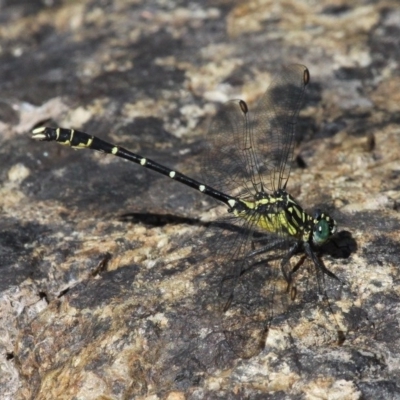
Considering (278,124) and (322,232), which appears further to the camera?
(278,124)

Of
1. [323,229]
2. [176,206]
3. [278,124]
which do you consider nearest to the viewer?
[323,229]

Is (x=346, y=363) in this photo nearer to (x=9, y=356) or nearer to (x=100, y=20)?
(x=9, y=356)

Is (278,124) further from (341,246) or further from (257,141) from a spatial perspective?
(341,246)

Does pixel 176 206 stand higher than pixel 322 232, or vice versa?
pixel 322 232

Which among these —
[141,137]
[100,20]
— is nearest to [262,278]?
[141,137]

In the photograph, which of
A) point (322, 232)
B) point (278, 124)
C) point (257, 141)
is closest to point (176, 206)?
point (257, 141)

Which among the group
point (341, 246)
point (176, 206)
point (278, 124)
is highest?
point (278, 124)

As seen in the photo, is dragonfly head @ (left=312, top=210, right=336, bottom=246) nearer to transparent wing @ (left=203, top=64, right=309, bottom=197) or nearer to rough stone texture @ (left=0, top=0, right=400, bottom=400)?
rough stone texture @ (left=0, top=0, right=400, bottom=400)
